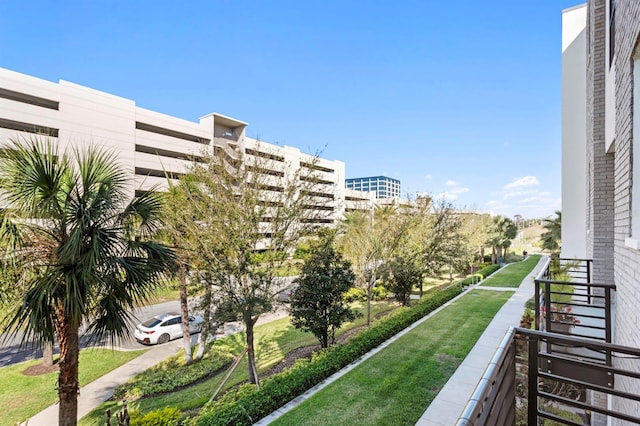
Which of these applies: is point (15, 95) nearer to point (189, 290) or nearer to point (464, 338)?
point (189, 290)

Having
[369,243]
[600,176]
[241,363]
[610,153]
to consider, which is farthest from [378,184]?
[610,153]

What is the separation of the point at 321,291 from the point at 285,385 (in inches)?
118

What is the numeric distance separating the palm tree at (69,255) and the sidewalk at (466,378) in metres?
5.27

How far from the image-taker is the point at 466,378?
23.0 ft

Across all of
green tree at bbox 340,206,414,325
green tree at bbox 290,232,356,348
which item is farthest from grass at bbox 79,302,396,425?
green tree at bbox 340,206,414,325

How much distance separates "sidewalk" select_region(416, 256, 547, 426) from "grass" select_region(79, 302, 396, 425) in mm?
5246

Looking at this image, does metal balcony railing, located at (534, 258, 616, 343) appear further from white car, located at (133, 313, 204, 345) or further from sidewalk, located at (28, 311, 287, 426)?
white car, located at (133, 313, 204, 345)

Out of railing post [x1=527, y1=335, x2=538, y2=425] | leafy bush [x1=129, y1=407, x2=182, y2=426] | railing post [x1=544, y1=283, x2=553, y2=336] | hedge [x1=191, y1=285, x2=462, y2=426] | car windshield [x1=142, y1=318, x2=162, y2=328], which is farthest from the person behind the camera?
car windshield [x1=142, y1=318, x2=162, y2=328]

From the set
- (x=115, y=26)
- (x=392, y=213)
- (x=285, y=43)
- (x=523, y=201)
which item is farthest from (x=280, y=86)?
(x=523, y=201)

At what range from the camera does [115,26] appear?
1356 centimetres

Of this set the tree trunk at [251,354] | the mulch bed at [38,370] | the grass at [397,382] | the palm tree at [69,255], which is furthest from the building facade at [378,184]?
the palm tree at [69,255]

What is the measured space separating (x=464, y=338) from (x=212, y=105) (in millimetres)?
34630

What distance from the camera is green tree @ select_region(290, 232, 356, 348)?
9.08 m

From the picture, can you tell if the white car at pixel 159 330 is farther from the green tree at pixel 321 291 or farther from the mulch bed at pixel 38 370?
the green tree at pixel 321 291
